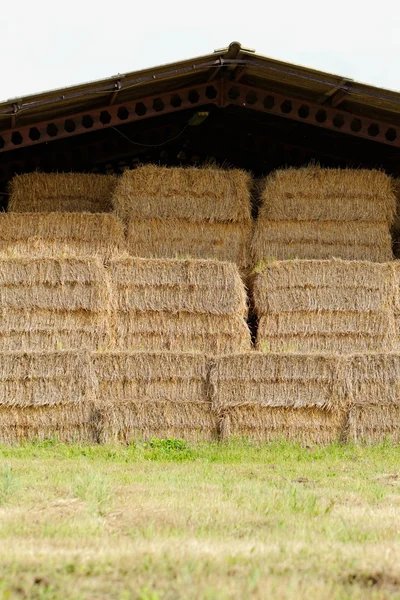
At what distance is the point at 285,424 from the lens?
12.6 m

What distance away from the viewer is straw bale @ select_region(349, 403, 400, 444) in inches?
497

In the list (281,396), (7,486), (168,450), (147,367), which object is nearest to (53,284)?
(147,367)

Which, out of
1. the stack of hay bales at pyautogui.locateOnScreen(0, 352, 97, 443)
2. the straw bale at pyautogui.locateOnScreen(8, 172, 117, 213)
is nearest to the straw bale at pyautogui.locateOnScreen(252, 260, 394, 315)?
the stack of hay bales at pyautogui.locateOnScreen(0, 352, 97, 443)

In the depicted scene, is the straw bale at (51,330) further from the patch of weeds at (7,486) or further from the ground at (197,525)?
the patch of weeds at (7,486)

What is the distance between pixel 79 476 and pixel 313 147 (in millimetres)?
10903

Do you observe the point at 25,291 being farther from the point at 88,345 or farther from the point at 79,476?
the point at 79,476

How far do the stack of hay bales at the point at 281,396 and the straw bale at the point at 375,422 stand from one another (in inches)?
6.8

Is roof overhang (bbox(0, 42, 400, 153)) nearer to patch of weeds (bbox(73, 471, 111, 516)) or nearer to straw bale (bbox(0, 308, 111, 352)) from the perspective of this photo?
straw bale (bbox(0, 308, 111, 352))

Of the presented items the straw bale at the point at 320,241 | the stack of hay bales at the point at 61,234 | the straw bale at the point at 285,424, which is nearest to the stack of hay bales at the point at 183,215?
the straw bale at the point at 320,241

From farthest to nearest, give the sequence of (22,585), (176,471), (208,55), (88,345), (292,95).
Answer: (292,95) < (208,55) < (88,345) < (176,471) < (22,585)

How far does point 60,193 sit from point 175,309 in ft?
11.0

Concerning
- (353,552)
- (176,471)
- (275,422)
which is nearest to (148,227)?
(275,422)

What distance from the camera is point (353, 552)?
5.98m

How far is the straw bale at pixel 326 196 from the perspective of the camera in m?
14.7
